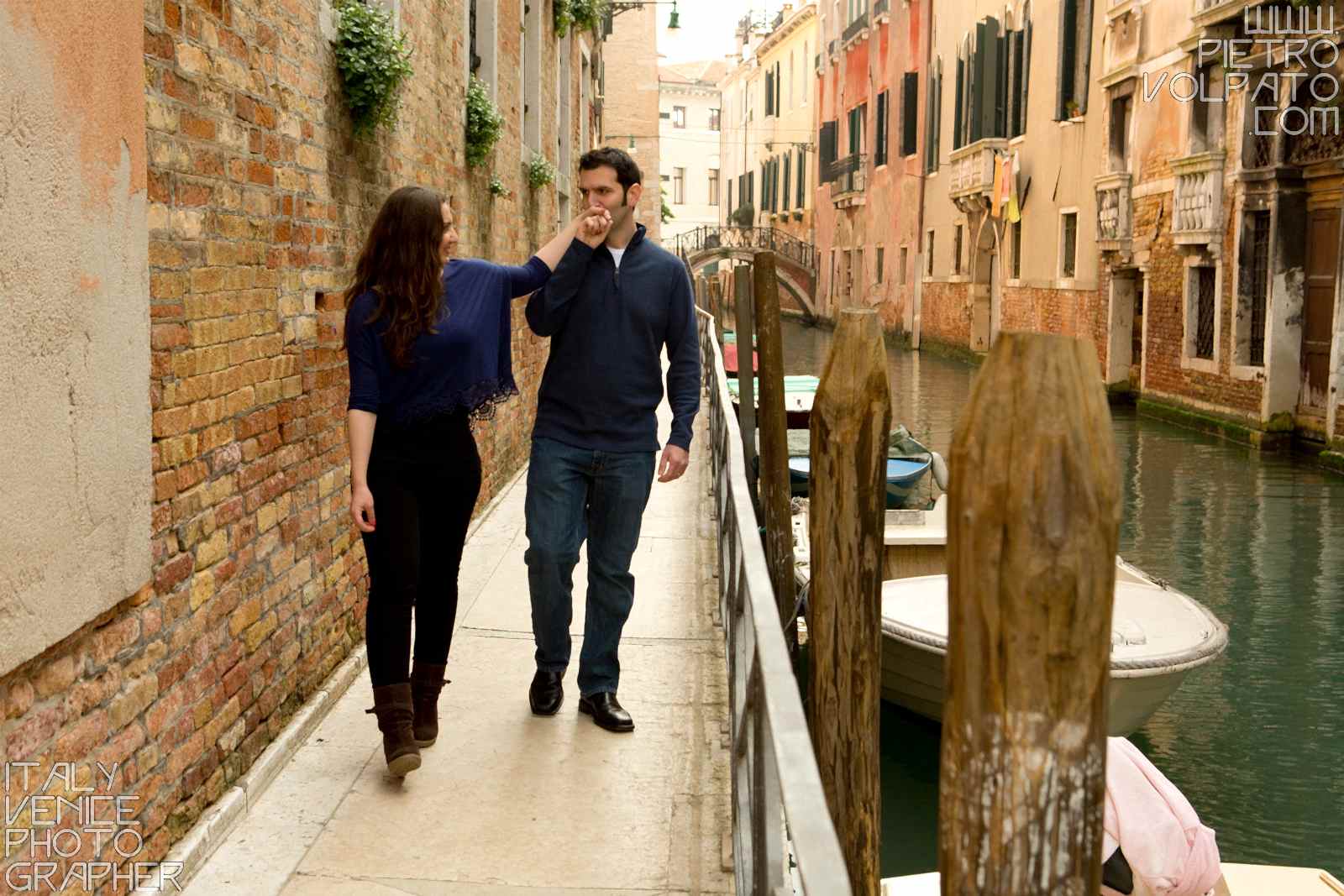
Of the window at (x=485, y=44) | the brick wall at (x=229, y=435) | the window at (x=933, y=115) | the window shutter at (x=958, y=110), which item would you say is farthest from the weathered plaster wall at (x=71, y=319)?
the window at (x=933, y=115)

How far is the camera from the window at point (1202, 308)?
653 inches

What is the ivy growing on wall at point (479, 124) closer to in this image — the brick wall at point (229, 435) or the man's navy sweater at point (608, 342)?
the brick wall at point (229, 435)

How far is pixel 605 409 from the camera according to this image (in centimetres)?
410

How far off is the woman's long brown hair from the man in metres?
0.48

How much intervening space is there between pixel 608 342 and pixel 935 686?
115 inches

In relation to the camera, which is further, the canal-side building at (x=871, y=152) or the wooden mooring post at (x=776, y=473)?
the canal-side building at (x=871, y=152)

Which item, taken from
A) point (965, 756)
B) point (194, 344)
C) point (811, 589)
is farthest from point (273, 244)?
point (965, 756)

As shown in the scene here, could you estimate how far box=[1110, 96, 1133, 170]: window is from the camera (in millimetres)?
19016

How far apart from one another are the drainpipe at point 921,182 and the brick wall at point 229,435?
969 inches

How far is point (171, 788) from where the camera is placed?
3266 mm

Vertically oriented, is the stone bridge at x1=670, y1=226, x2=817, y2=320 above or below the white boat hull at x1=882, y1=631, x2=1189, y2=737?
above

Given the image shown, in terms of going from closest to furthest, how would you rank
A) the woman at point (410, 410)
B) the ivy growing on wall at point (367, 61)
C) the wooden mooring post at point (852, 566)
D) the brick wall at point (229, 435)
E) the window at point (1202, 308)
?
the brick wall at point (229, 435) → the wooden mooring post at point (852, 566) → the woman at point (410, 410) → the ivy growing on wall at point (367, 61) → the window at point (1202, 308)

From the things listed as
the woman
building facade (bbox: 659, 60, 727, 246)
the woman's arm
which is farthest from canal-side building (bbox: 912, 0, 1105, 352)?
building facade (bbox: 659, 60, 727, 246)

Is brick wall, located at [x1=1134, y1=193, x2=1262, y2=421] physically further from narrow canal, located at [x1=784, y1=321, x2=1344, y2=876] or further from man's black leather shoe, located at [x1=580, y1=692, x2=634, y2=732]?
man's black leather shoe, located at [x1=580, y1=692, x2=634, y2=732]
